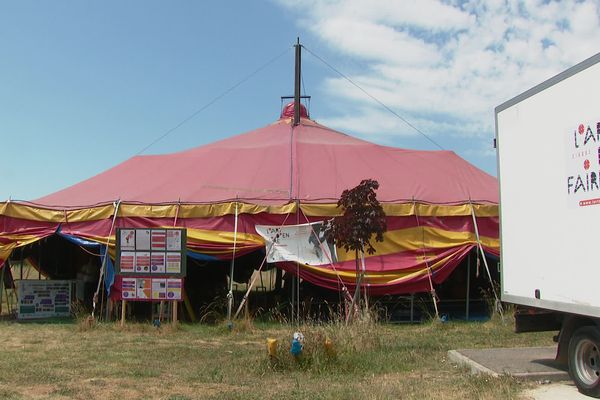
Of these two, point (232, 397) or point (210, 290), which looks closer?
point (232, 397)

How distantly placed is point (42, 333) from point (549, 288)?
9.96m

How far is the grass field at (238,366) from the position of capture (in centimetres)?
780

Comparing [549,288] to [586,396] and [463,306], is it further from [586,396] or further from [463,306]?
[463,306]

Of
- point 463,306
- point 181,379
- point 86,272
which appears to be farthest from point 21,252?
point 463,306

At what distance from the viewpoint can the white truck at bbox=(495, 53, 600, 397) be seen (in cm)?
704

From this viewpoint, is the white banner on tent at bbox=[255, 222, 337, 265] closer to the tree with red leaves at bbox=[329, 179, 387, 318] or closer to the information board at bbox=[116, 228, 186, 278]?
the tree with red leaves at bbox=[329, 179, 387, 318]

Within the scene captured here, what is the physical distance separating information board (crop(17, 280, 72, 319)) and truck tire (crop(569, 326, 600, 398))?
490 inches

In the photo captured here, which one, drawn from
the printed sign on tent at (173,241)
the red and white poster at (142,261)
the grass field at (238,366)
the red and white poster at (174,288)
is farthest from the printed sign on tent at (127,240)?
the grass field at (238,366)

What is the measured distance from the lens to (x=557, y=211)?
762 centimetres

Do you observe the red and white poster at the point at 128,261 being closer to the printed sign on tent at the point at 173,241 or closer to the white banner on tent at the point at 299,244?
the printed sign on tent at the point at 173,241

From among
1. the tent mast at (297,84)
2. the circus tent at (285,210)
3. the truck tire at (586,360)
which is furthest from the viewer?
the tent mast at (297,84)

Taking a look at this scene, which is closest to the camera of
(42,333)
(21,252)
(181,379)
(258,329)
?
(181,379)

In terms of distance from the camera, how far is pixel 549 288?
7.78 m

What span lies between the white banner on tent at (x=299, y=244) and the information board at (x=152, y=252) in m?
2.11
